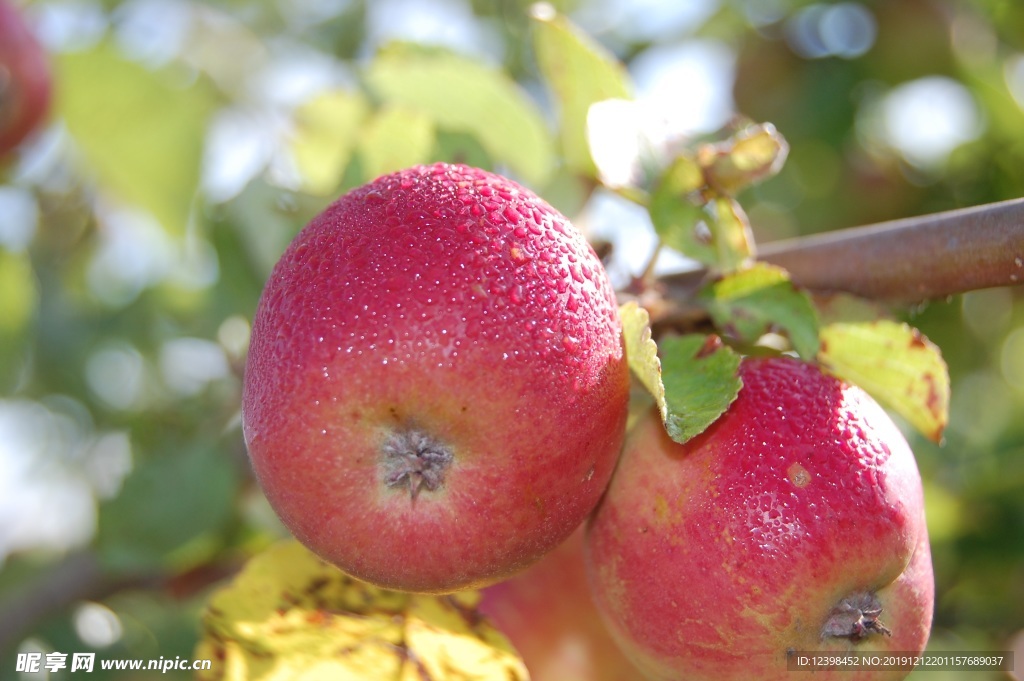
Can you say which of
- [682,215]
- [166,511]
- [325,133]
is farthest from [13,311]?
[682,215]

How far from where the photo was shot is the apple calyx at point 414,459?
0.65 metres

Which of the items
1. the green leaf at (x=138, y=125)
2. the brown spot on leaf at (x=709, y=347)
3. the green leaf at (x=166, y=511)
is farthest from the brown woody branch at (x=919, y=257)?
the green leaf at (x=138, y=125)

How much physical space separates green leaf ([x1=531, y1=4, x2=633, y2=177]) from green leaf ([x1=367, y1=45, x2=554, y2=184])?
17 centimetres

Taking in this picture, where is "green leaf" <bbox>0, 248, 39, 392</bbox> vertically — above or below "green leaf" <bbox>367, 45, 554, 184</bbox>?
below

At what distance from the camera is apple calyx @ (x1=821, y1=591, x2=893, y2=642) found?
756 mm

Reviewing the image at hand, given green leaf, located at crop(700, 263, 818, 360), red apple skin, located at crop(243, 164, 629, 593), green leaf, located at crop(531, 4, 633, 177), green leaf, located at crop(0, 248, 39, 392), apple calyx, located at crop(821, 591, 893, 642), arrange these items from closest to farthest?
red apple skin, located at crop(243, 164, 629, 593)
apple calyx, located at crop(821, 591, 893, 642)
green leaf, located at crop(700, 263, 818, 360)
green leaf, located at crop(531, 4, 633, 177)
green leaf, located at crop(0, 248, 39, 392)

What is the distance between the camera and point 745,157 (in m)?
0.90

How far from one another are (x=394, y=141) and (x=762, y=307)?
0.51m

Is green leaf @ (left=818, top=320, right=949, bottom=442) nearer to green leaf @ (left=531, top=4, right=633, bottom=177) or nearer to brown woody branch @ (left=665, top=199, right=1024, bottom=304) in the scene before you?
brown woody branch @ (left=665, top=199, right=1024, bottom=304)

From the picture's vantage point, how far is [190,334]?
181 centimetres

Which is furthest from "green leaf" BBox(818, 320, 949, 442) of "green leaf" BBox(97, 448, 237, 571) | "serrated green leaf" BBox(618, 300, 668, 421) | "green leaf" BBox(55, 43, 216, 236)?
"green leaf" BBox(55, 43, 216, 236)

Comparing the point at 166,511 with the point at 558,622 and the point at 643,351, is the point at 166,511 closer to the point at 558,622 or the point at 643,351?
the point at 558,622

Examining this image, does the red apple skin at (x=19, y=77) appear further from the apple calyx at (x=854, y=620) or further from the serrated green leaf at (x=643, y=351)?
the apple calyx at (x=854, y=620)

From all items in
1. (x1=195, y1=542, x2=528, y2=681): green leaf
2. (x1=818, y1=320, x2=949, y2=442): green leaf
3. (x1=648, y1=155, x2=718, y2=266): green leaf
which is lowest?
(x1=195, y1=542, x2=528, y2=681): green leaf
